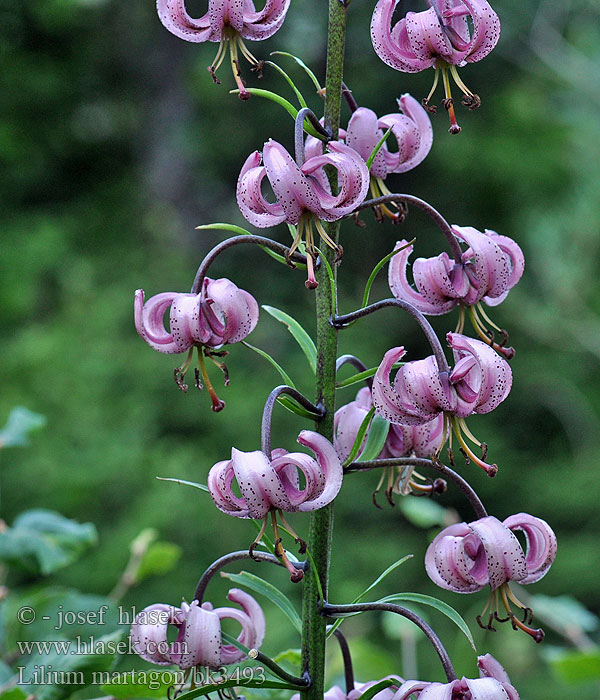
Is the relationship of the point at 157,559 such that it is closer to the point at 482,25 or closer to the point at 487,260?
the point at 487,260

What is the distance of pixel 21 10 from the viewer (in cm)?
402

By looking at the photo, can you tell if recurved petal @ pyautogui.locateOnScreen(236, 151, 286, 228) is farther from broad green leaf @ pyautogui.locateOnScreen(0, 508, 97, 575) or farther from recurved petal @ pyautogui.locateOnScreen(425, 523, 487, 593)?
broad green leaf @ pyautogui.locateOnScreen(0, 508, 97, 575)

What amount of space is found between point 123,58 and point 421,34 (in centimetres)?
478

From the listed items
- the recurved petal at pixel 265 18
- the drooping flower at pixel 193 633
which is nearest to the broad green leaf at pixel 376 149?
the recurved petal at pixel 265 18

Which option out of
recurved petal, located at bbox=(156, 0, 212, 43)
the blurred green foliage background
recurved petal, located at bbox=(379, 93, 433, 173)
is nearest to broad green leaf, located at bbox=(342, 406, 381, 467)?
recurved petal, located at bbox=(379, 93, 433, 173)

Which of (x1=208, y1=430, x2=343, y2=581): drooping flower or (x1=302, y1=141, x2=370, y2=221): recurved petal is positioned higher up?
(x1=302, y1=141, x2=370, y2=221): recurved petal

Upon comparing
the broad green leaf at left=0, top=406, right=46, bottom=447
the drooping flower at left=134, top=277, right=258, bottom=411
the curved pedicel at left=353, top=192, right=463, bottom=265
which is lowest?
the drooping flower at left=134, top=277, right=258, bottom=411

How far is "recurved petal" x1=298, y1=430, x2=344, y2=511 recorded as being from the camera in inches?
21.9

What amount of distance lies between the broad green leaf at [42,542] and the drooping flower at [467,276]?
16.7 inches

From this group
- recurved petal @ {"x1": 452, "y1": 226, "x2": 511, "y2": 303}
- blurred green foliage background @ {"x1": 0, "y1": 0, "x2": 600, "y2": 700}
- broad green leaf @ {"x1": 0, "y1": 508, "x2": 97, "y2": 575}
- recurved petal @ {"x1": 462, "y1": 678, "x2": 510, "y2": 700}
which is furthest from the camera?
blurred green foliage background @ {"x1": 0, "y1": 0, "x2": 600, "y2": 700}

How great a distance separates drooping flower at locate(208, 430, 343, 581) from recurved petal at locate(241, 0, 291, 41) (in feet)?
0.98

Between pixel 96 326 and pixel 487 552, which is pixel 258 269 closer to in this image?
pixel 96 326

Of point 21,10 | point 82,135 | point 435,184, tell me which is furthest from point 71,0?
point 435,184

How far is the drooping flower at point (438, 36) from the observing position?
60 centimetres
